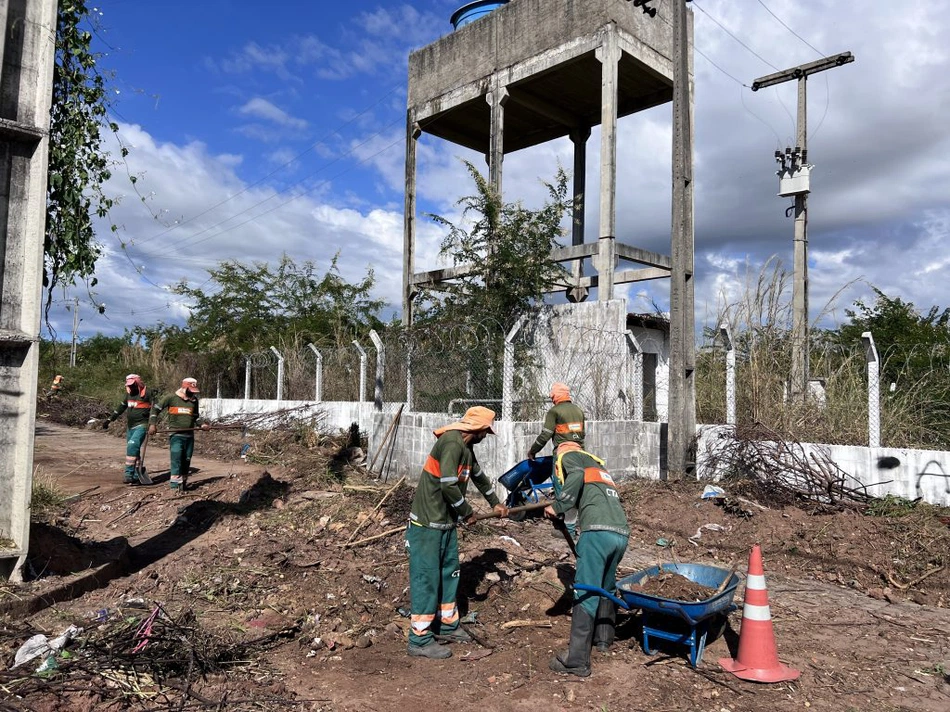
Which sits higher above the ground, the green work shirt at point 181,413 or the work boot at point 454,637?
the green work shirt at point 181,413

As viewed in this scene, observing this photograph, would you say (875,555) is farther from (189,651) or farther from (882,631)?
(189,651)

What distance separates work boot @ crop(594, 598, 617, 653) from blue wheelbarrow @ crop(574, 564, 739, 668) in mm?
142

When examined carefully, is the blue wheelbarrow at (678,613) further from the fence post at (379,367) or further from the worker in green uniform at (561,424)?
the fence post at (379,367)

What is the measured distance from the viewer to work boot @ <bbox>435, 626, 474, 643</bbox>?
194 inches

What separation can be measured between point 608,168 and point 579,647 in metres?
9.72

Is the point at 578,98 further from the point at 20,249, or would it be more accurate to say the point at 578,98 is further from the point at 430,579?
the point at 430,579

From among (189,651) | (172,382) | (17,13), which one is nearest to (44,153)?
(17,13)

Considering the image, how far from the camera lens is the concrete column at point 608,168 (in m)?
12.1

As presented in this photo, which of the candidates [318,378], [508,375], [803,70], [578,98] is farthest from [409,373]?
[803,70]

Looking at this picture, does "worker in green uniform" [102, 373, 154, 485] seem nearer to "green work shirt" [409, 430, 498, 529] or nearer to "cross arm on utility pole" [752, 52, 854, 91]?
"green work shirt" [409, 430, 498, 529]

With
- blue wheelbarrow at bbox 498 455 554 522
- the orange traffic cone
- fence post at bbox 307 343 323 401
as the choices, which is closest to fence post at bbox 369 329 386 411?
fence post at bbox 307 343 323 401

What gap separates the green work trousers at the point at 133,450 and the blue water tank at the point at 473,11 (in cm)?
1091

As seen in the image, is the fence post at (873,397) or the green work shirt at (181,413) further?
the green work shirt at (181,413)

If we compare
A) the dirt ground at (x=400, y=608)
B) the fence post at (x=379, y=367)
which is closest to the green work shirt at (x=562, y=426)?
the dirt ground at (x=400, y=608)
